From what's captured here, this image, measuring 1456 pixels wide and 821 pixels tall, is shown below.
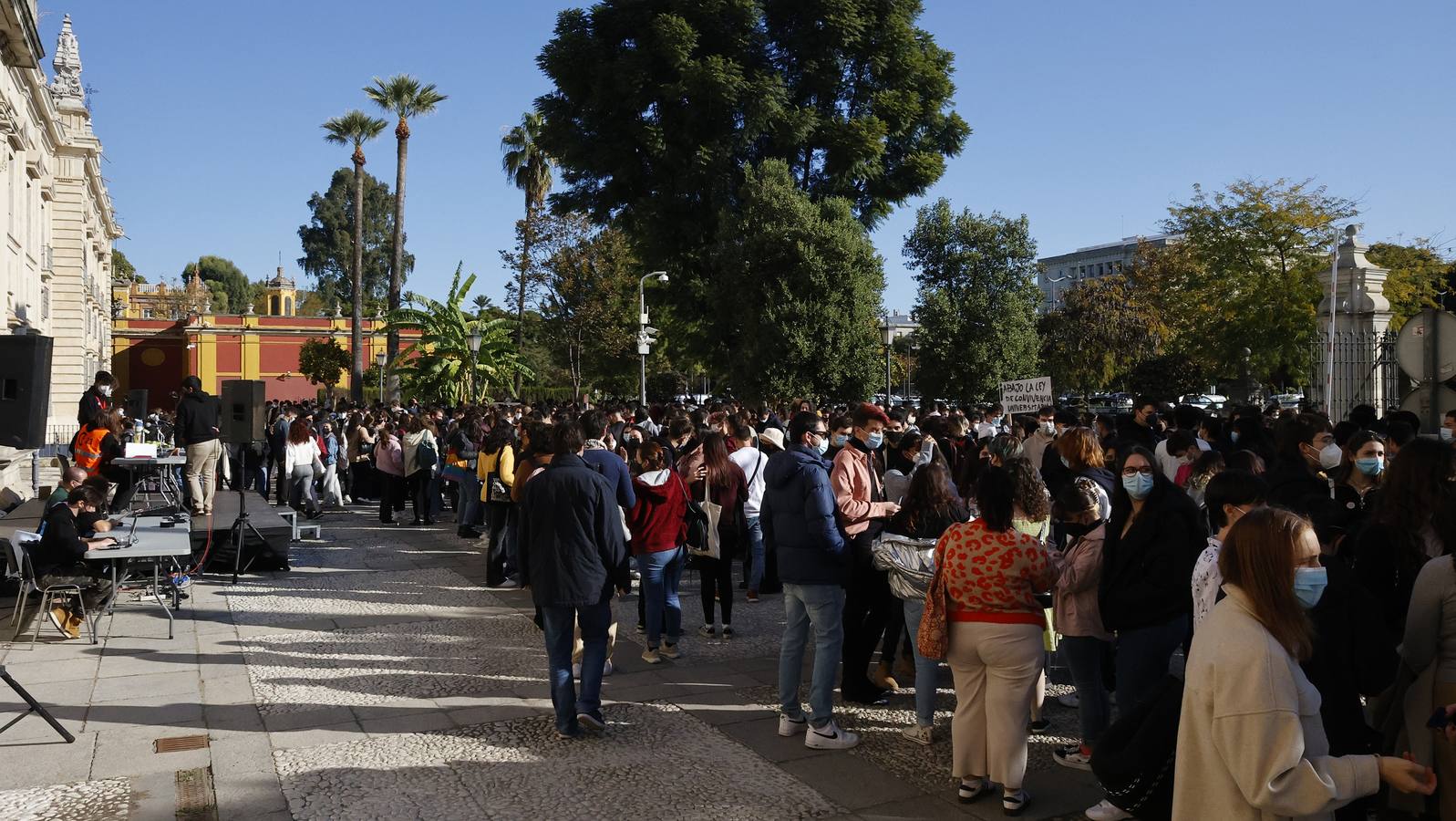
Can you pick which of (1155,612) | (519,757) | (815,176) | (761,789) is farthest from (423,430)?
(815,176)

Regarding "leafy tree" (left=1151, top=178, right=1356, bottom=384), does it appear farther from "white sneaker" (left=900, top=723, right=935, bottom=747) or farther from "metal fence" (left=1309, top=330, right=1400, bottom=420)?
"white sneaker" (left=900, top=723, right=935, bottom=747)

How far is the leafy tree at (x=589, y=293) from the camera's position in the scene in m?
42.7

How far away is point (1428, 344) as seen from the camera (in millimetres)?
8320

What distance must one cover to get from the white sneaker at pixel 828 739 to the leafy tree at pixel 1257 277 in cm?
2697

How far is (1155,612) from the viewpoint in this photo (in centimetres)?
483

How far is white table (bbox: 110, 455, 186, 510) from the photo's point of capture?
1262 cm

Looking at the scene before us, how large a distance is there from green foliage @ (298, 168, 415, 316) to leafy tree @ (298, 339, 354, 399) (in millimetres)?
33096

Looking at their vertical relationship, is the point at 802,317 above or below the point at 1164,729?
above

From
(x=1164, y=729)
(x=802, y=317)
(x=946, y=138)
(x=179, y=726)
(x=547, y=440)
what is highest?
(x=946, y=138)

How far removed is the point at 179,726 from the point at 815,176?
975 inches

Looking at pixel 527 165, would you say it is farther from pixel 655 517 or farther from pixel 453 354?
pixel 655 517

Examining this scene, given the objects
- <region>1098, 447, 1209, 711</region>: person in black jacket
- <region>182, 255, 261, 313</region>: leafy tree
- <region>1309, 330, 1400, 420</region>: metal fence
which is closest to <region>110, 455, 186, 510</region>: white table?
<region>1098, 447, 1209, 711</region>: person in black jacket

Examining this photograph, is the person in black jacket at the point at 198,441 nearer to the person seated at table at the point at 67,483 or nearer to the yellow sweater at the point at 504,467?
the person seated at table at the point at 67,483

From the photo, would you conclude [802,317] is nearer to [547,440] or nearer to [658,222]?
[658,222]
